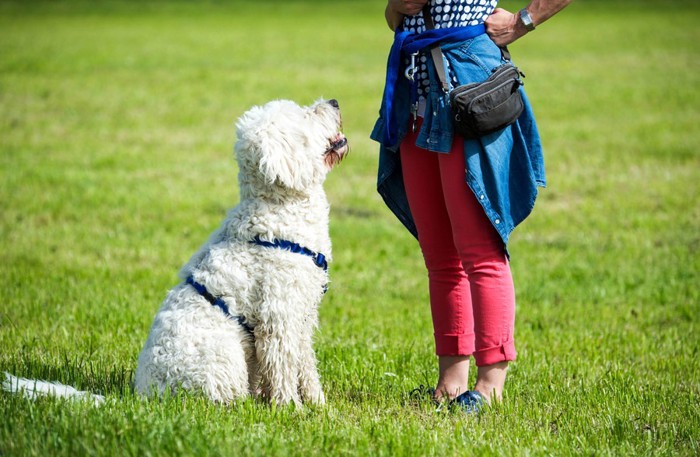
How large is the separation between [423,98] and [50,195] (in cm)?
766

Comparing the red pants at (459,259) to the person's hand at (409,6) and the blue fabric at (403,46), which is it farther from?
the person's hand at (409,6)

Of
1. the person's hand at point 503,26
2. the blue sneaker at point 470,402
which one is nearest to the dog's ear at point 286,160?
the person's hand at point 503,26

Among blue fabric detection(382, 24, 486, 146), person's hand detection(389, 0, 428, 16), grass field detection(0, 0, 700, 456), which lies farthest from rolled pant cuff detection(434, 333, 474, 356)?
person's hand detection(389, 0, 428, 16)

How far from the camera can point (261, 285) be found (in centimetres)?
471

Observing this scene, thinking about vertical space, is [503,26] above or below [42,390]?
above

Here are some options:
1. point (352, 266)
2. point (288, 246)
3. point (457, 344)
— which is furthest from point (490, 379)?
point (352, 266)

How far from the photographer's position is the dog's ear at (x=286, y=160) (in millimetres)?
4613

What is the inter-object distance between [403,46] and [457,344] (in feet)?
5.64

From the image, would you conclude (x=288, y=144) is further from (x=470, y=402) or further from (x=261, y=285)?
(x=470, y=402)

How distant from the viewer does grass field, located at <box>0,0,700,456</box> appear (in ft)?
14.0

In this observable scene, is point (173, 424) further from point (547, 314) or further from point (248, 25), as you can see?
point (248, 25)

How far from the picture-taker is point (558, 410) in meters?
4.88

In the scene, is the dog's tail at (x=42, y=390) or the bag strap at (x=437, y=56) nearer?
the dog's tail at (x=42, y=390)

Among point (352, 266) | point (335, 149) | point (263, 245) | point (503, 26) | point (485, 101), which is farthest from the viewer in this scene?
point (352, 266)
